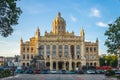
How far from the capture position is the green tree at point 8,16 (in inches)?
1498

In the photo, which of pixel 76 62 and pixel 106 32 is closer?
pixel 106 32

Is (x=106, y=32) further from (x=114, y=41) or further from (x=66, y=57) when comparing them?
(x=66, y=57)

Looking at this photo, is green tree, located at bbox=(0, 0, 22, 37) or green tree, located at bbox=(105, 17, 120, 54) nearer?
green tree, located at bbox=(0, 0, 22, 37)

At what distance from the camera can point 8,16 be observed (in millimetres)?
39312

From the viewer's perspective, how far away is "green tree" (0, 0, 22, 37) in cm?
3804

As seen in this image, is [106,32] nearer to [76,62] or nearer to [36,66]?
[36,66]

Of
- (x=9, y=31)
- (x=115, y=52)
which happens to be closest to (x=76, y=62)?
(x=115, y=52)

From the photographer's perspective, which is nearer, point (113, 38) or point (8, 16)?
point (8, 16)

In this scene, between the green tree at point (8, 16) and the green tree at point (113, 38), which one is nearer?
the green tree at point (8, 16)

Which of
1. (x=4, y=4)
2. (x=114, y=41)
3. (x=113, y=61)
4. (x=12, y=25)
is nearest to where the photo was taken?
(x=4, y=4)

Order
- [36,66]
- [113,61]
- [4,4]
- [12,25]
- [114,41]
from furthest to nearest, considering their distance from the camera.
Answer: [113,61] < [36,66] < [114,41] < [12,25] < [4,4]

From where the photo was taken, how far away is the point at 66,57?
198750 millimetres

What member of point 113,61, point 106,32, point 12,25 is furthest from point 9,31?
point 113,61

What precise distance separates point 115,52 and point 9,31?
32062 mm
